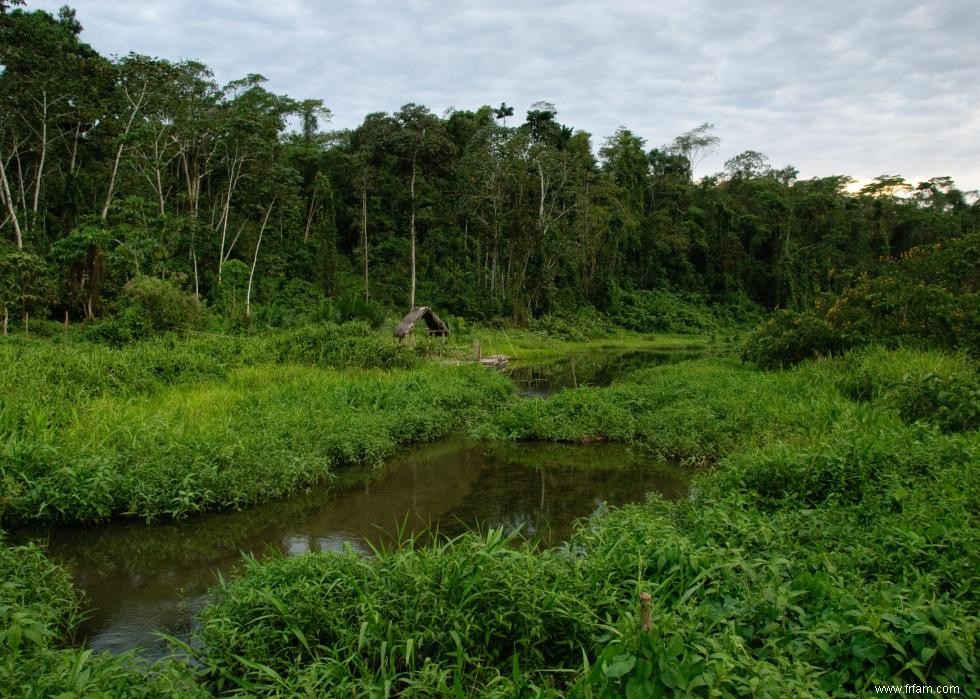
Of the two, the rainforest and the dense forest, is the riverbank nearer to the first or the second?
the rainforest

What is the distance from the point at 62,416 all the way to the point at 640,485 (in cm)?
800

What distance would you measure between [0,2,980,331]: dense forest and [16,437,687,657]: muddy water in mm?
9366

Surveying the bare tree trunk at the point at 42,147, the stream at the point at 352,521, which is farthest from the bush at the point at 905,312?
the bare tree trunk at the point at 42,147

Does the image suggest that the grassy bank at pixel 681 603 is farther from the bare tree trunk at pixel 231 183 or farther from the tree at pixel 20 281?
the bare tree trunk at pixel 231 183

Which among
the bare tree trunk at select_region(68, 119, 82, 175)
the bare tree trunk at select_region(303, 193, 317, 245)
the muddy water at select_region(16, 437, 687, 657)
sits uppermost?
the bare tree trunk at select_region(68, 119, 82, 175)

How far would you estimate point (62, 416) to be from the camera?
27.3 feet

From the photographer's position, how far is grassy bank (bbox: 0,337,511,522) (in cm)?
677

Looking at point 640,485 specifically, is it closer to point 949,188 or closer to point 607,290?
point 607,290

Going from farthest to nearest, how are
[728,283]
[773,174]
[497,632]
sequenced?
1. [773,174]
2. [728,283]
3. [497,632]

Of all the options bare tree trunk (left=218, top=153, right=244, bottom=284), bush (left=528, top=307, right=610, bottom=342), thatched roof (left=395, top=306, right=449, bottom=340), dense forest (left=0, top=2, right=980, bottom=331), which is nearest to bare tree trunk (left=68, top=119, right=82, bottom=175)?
dense forest (left=0, top=2, right=980, bottom=331)

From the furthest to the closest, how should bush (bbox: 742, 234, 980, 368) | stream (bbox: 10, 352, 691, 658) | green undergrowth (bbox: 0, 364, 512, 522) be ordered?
bush (bbox: 742, 234, 980, 368)
green undergrowth (bbox: 0, 364, 512, 522)
stream (bbox: 10, 352, 691, 658)

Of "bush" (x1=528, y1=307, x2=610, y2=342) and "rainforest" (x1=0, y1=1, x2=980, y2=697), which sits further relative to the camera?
"bush" (x1=528, y1=307, x2=610, y2=342)

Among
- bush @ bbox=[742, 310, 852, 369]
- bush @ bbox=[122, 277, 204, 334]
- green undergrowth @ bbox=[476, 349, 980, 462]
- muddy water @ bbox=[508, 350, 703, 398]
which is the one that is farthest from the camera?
muddy water @ bbox=[508, 350, 703, 398]

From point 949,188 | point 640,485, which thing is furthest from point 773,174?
point 640,485
